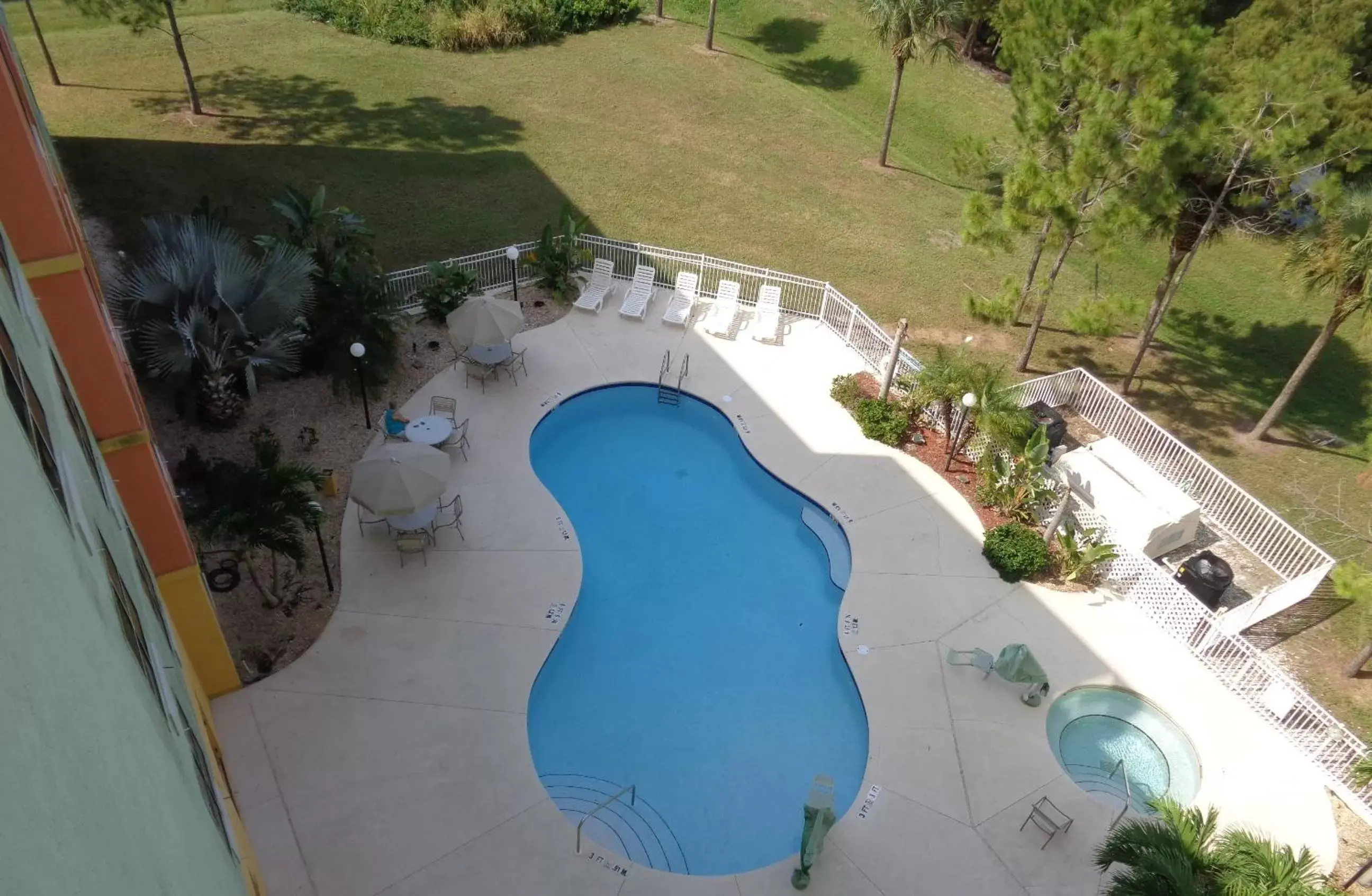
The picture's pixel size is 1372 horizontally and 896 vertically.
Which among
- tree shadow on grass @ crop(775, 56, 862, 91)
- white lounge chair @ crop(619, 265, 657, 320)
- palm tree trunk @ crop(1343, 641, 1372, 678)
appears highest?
tree shadow on grass @ crop(775, 56, 862, 91)

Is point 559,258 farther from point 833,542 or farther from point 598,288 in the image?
point 833,542

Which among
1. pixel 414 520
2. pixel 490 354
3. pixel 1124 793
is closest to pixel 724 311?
pixel 490 354

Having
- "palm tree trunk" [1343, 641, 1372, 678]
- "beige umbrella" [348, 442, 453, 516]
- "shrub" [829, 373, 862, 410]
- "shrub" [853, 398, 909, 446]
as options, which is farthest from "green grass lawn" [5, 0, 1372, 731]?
"beige umbrella" [348, 442, 453, 516]

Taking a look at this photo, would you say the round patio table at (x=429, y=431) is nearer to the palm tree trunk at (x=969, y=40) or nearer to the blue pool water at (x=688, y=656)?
the blue pool water at (x=688, y=656)

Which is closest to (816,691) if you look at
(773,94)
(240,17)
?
(773,94)

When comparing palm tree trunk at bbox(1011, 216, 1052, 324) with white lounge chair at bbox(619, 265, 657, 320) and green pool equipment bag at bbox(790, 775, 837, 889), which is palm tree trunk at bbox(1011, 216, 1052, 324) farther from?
green pool equipment bag at bbox(790, 775, 837, 889)

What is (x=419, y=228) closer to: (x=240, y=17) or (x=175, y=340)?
(x=175, y=340)
